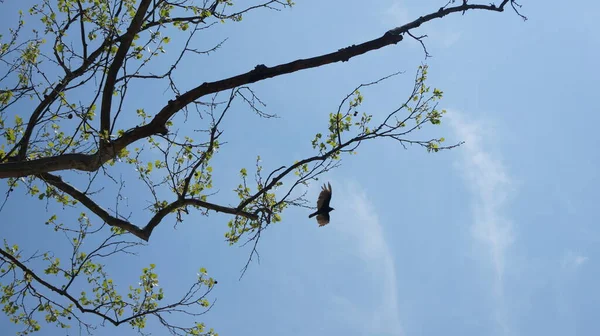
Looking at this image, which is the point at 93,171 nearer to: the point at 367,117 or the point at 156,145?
the point at 156,145

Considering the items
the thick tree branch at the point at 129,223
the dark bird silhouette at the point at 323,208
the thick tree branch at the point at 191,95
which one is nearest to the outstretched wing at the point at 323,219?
the dark bird silhouette at the point at 323,208

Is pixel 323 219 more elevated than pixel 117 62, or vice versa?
pixel 117 62

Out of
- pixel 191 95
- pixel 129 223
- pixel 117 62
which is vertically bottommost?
pixel 129 223

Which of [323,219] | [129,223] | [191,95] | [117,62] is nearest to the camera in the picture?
[191,95]

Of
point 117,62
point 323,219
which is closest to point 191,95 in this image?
point 117,62

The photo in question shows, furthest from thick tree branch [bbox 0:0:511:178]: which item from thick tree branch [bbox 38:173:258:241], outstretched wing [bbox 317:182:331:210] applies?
outstretched wing [bbox 317:182:331:210]

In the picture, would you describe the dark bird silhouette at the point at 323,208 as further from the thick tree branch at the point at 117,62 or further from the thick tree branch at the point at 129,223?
the thick tree branch at the point at 117,62

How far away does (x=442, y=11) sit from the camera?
20.8 ft

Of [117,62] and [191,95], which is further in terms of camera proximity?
[117,62]

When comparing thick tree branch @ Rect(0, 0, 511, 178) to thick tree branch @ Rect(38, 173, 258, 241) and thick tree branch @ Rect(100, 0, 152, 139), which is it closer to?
thick tree branch @ Rect(100, 0, 152, 139)

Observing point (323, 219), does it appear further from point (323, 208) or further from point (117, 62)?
point (117, 62)

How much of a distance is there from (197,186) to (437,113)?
381 cm

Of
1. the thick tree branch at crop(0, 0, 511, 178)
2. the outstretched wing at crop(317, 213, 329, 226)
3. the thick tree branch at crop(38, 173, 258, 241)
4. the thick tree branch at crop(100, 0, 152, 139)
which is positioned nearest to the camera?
the thick tree branch at crop(0, 0, 511, 178)

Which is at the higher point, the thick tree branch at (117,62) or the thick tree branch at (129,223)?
the thick tree branch at (117,62)
